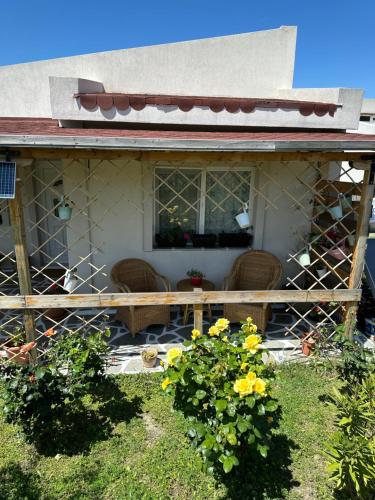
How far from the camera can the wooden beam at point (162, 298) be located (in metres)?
4.41

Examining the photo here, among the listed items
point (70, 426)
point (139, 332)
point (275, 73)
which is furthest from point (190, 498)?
point (275, 73)

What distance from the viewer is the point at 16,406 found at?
3.19 meters

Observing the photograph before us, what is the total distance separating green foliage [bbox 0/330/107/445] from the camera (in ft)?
10.6

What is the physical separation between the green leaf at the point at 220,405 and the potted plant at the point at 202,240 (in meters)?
4.07

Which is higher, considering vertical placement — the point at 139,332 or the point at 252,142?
the point at 252,142

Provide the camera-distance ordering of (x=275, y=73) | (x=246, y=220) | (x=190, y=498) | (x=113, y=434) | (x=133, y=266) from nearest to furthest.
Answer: (x=190, y=498) → (x=113, y=434) → (x=246, y=220) → (x=133, y=266) → (x=275, y=73)

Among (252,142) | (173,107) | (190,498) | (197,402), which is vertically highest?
(173,107)

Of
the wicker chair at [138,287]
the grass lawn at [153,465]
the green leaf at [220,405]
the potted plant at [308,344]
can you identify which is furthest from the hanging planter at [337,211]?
the green leaf at [220,405]

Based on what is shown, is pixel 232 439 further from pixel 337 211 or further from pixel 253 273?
pixel 253 273

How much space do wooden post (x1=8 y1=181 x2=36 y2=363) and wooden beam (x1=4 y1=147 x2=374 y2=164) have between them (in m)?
0.55

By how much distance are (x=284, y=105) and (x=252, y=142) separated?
2790 mm

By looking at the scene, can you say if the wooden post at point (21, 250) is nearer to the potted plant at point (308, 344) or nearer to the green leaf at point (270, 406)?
the green leaf at point (270, 406)

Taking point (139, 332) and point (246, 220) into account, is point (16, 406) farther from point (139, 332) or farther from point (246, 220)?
point (246, 220)

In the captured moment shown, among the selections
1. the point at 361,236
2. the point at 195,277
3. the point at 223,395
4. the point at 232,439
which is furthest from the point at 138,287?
the point at 232,439
